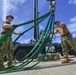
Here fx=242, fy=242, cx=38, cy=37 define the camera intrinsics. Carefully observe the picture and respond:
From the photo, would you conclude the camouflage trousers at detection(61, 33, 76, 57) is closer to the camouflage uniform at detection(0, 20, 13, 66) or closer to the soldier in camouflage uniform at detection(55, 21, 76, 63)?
the soldier in camouflage uniform at detection(55, 21, 76, 63)

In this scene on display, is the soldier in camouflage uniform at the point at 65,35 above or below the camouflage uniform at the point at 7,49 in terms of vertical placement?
above

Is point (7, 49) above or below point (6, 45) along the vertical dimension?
below

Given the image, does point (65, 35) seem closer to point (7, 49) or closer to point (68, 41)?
point (68, 41)

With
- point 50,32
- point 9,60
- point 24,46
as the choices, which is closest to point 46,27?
point 50,32

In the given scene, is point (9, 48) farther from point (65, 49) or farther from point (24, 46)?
point (24, 46)

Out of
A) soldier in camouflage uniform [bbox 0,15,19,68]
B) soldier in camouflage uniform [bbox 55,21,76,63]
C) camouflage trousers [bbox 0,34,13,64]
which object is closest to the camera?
soldier in camouflage uniform [bbox 0,15,19,68]

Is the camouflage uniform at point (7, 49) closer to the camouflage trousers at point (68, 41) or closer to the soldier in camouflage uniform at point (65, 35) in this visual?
the soldier in camouflage uniform at point (65, 35)

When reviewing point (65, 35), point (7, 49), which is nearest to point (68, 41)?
point (65, 35)

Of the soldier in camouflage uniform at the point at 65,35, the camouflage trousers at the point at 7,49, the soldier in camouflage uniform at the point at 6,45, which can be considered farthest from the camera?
the soldier in camouflage uniform at the point at 65,35

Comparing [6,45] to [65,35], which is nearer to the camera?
[6,45]

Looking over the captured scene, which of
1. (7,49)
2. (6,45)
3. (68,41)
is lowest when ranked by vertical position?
(7,49)

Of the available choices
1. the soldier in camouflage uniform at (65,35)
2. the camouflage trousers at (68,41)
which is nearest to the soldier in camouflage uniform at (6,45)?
the soldier in camouflage uniform at (65,35)

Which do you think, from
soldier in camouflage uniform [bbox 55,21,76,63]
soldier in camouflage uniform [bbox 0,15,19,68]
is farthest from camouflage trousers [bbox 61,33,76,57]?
soldier in camouflage uniform [bbox 0,15,19,68]

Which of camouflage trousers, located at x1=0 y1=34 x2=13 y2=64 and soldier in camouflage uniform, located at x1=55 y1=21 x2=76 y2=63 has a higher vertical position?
soldier in camouflage uniform, located at x1=55 y1=21 x2=76 y2=63
